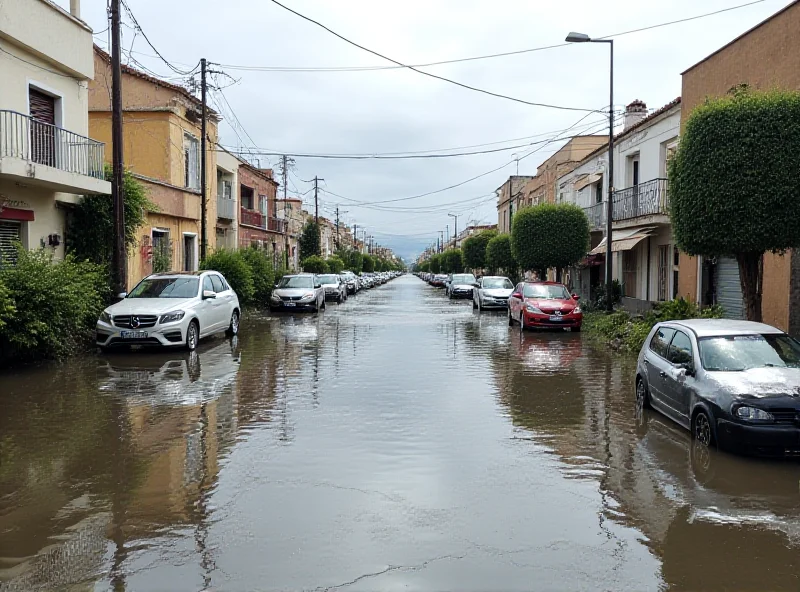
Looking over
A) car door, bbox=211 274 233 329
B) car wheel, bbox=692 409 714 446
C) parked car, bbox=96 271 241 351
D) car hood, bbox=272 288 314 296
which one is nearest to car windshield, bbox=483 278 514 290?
car hood, bbox=272 288 314 296

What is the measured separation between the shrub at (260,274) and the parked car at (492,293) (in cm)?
893

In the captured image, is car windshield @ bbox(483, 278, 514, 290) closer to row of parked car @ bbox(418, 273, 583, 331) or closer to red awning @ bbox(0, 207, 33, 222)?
row of parked car @ bbox(418, 273, 583, 331)

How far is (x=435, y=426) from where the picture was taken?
8336mm

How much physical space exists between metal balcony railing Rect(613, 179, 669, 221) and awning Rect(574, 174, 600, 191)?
4732 mm

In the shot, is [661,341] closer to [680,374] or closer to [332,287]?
[680,374]

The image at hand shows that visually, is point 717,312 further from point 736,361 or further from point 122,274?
point 122,274

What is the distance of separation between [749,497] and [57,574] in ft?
17.0

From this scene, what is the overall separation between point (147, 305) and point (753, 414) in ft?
39.6

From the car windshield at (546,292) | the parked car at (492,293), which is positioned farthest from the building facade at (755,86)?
the parked car at (492,293)

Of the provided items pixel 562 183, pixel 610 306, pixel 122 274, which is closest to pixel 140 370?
pixel 122 274

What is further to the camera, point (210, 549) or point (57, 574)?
point (210, 549)

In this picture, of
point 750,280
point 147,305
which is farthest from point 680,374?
point 147,305

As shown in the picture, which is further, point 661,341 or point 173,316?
point 173,316

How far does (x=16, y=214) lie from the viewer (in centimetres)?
1641
